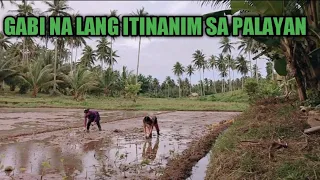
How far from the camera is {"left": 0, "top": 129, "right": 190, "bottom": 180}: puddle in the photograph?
→ 5676mm

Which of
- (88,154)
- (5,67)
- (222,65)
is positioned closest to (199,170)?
(88,154)

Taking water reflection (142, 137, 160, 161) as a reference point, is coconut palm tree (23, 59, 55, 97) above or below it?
above

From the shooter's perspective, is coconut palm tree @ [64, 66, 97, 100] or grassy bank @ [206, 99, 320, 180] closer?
grassy bank @ [206, 99, 320, 180]

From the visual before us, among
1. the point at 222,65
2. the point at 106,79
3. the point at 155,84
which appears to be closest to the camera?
the point at 106,79

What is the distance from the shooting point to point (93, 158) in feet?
22.8

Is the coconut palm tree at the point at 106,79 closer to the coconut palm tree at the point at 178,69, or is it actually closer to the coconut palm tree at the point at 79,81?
the coconut palm tree at the point at 79,81

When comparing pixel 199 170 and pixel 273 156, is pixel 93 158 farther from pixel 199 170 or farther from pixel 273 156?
pixel 273 156

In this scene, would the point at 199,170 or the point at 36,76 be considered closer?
the point at 199,170

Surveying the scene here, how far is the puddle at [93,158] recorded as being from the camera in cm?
568

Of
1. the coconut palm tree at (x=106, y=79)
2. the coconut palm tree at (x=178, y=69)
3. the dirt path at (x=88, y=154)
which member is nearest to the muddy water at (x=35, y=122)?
the dirt path at (x=88, y=154)

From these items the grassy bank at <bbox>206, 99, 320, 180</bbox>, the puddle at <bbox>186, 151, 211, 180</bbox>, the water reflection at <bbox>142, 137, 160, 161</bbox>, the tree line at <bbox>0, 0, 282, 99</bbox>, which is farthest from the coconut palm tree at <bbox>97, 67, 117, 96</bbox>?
the grassy bank at <bbox>206, 99, 320, 180</bbox>

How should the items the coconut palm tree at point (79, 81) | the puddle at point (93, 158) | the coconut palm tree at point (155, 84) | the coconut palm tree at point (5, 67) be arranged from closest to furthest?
the puddle at point (93, 158)
the coconut palm tree at point (5, 67)
the coconut palm tree at point (79, 81)
the coconut palm tree at point (155, 84)

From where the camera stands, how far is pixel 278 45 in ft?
20.2

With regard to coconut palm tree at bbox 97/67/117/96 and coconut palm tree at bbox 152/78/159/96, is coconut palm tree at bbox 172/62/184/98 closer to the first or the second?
coconut palm tree at bbox 152/78/159/96
